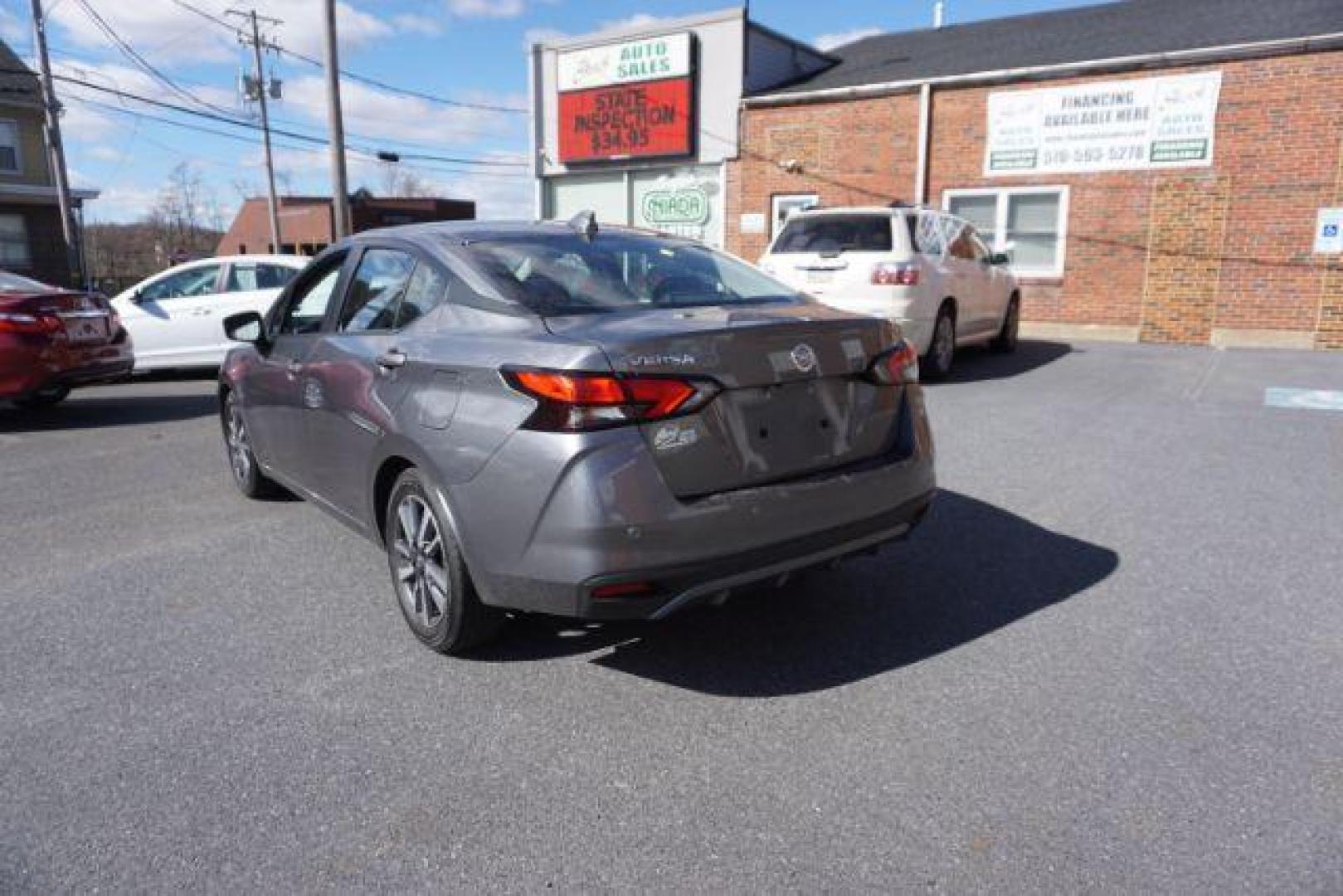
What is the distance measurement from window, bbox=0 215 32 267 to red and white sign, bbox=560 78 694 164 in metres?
22.7

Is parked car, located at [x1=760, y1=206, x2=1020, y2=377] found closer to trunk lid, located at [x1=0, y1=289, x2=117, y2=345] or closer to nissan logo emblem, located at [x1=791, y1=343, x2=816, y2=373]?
nissan logo emblem, located at [x1=791, y1=343, x2=816, y2=373]

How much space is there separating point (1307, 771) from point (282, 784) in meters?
2.86

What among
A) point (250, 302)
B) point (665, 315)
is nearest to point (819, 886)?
point (665, 315)

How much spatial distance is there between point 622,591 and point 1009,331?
1072cm

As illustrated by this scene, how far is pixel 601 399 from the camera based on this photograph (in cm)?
281

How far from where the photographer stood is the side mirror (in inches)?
195

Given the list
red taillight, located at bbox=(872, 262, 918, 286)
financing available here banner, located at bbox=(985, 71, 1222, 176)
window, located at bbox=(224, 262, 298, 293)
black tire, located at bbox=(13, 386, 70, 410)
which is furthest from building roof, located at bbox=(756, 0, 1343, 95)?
black tire, located at bbox=(13, 386, 70, 410)

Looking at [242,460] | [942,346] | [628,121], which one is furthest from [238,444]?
[628,121]

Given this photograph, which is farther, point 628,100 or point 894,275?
point 628,100

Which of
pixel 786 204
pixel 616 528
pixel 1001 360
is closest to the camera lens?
pixel 616 528

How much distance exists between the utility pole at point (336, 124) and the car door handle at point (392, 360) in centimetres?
1464

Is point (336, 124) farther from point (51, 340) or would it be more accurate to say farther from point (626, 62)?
point (51, 340)

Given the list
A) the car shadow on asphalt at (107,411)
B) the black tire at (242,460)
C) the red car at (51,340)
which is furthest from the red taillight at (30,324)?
the black tire at (242,460)

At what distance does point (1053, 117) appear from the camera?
1446 cm
